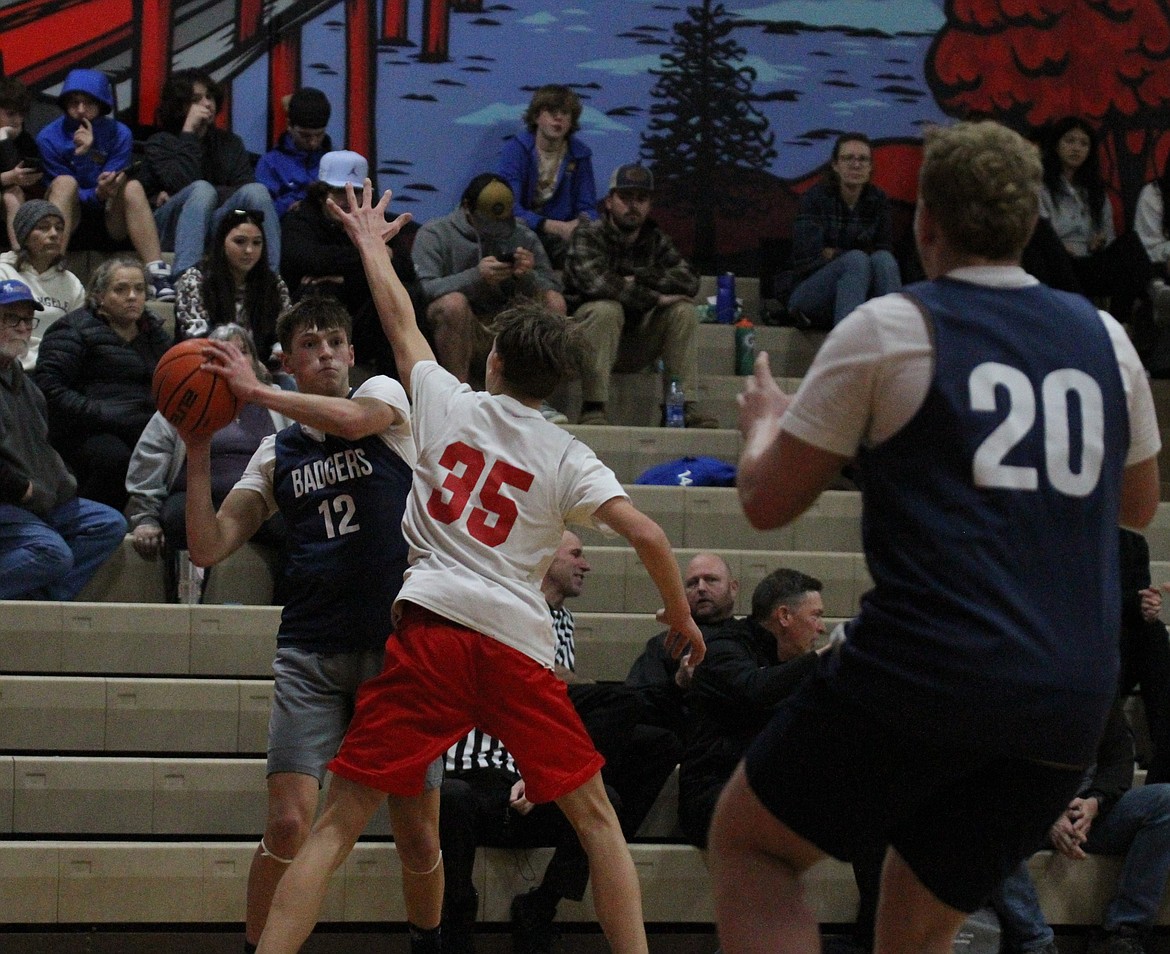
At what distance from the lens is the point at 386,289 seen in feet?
14.1

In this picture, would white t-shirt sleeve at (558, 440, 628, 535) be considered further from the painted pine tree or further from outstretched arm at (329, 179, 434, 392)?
the painted pine tree

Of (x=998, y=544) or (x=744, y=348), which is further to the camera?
(x=744, y=348)

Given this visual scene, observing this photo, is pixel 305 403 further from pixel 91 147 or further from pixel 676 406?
pixel 91 147

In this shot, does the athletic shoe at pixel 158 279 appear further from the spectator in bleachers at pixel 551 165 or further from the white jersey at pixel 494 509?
the white jersey at pixel 494 509

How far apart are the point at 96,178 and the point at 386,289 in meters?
5.25

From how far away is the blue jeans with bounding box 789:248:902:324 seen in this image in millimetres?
9047

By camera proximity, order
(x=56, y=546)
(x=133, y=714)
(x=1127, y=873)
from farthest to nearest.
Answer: (x=56, y=546), (x=133, y=714), (x=1127, y=873)

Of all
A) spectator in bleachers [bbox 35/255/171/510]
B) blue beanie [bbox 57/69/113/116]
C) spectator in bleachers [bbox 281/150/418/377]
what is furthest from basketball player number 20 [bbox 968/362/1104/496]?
blue beanie [bbox 57/69/113/116]

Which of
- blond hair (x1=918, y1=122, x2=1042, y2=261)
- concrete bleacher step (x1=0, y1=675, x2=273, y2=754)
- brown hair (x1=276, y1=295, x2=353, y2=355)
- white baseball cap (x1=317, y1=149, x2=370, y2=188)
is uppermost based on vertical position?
blond hair (x1=918, y1=122, x2=1042, y2=261)

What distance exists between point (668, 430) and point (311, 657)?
153 inches

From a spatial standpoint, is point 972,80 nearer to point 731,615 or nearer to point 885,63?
point 885,63

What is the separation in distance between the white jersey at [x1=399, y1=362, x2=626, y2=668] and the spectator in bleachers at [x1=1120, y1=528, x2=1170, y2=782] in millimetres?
3261

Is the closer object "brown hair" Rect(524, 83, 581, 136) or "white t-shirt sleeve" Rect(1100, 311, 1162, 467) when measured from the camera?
"white t-shirt sleeve" Rect(1100, 311, 1162, 467)

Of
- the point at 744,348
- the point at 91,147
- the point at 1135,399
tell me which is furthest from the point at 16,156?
the point at 1135,399
